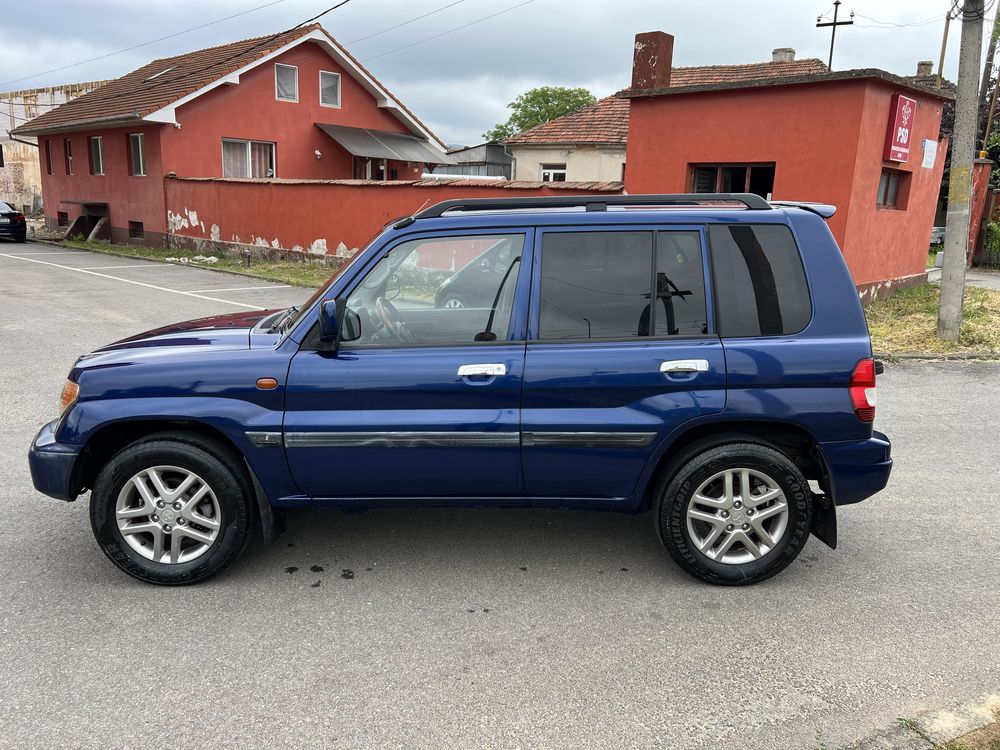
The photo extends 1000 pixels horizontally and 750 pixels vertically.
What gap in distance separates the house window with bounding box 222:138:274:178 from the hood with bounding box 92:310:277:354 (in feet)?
71.0

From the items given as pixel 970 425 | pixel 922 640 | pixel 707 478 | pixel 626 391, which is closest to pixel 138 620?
pixel 626 391

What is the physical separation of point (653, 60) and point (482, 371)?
1240cm

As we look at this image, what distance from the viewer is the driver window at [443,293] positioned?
3.69 meters

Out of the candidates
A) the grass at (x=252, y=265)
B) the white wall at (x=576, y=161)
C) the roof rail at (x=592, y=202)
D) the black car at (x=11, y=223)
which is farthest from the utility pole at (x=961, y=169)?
the black car at (x=11, y=223)

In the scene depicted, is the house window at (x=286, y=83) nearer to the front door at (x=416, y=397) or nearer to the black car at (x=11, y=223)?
the black car at (x=11, y=223)

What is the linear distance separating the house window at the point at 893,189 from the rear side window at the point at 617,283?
35.7ft

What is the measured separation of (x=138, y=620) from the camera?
347 centimetres

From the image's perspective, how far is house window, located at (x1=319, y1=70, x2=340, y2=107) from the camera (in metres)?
26.3

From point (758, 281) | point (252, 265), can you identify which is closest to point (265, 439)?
point (758, 281)

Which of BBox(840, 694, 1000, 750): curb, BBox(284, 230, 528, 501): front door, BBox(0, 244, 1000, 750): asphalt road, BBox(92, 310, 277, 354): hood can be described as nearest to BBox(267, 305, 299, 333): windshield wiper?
BBox(92, 310, 277, 354): hood

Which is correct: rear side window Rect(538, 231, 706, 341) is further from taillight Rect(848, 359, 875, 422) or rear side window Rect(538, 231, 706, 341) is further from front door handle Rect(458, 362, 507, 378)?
taillight Rect(848, 359, 875, 422)

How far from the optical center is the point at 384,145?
26844 millimetres

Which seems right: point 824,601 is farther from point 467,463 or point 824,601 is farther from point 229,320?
point 229,320

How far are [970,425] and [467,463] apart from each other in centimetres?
512
